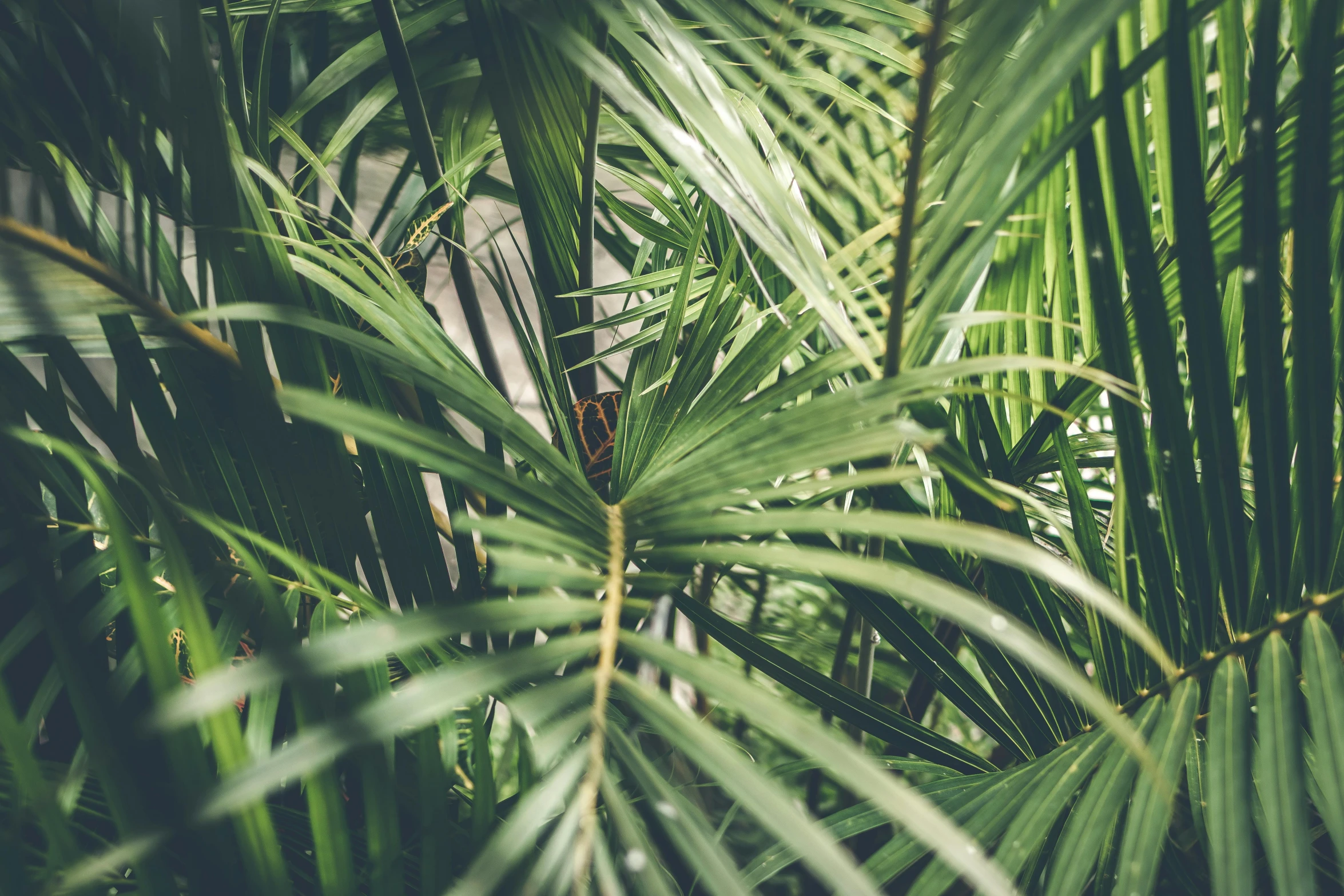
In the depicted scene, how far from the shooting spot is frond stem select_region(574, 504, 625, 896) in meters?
0.15

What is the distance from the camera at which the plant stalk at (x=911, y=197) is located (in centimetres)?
20

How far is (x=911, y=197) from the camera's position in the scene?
0.73 feet

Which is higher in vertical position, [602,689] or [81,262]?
[81,262]

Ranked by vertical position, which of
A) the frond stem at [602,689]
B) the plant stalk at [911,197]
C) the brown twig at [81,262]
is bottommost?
the frond stem at [602,689]

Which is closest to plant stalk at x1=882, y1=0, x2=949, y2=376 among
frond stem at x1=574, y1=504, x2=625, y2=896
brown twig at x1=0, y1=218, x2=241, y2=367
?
frond stem at x1=574, y1=504, x2=625, y2=896

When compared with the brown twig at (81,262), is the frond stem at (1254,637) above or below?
below

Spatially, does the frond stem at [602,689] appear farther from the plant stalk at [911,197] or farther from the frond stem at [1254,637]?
the frond stem at [1254,637]

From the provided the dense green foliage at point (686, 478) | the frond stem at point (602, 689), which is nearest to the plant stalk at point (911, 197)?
the dense green foliage at point (686, 478)

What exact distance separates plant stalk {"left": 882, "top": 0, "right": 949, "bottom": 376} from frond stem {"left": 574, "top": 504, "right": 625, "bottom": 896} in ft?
0.35

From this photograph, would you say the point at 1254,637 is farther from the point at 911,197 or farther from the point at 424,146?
the point at 424,146

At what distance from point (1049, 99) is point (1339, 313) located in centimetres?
20

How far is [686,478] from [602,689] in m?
0.08

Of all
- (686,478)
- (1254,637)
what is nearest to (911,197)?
(686,478)

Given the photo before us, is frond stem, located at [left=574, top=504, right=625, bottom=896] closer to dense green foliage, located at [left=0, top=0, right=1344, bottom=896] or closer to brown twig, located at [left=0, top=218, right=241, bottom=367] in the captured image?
dense green foliage, located at [left=0, top=0, right=1344, bottom=896]
